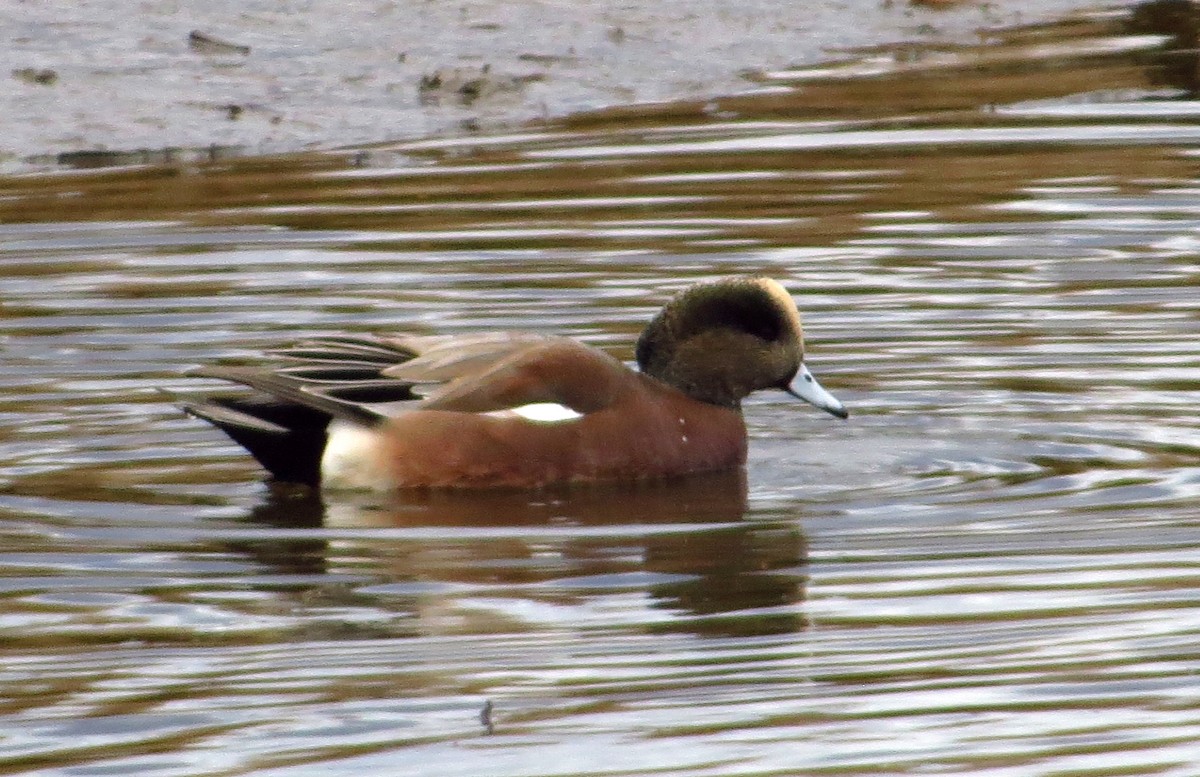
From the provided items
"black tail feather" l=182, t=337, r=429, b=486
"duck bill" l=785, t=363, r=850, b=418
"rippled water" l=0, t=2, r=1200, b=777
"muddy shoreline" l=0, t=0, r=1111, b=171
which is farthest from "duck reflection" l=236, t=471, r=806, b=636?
"muddy shoreline" l=0, t=0, r=1111, b=171

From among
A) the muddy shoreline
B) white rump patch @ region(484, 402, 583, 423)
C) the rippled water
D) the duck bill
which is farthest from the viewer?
the muddy shoreline

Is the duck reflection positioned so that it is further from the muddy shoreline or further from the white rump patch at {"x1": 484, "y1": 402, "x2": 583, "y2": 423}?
the muddy shoreline

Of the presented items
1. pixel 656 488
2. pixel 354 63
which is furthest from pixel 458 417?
pixel 354 63

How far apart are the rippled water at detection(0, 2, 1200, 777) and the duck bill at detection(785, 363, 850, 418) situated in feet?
0.40

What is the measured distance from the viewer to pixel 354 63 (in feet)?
46.6

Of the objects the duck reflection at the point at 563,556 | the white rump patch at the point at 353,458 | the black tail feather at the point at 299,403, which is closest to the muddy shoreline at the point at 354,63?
the black tail feather at the point at 299,403

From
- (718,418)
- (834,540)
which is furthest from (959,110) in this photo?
(834,540)

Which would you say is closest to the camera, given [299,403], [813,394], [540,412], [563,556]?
[563,556]

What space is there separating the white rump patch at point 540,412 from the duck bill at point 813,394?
0.75 metres

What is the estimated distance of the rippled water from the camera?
191 inches

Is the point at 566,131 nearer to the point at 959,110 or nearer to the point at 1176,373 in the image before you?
the point at 959,110

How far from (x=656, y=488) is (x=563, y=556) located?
97 centimetres

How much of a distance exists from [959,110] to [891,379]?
5.15 meters

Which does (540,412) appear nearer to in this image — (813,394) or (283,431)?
(283,431)
